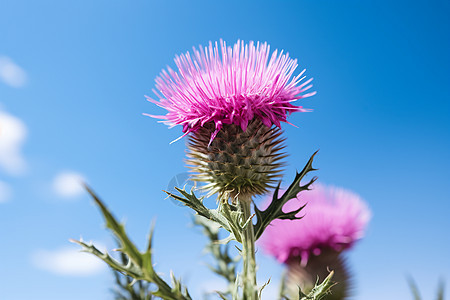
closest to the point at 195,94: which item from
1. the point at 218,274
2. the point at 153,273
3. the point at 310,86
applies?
the point at 310,86

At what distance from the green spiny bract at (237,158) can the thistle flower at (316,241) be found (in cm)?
228

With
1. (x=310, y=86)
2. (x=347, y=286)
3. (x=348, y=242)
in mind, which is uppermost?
(x=310, y=86)

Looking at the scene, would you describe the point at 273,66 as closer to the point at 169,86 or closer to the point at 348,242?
the point at 169,86

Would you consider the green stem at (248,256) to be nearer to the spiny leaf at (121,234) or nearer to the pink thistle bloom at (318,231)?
the spiny leaf at (121,234)

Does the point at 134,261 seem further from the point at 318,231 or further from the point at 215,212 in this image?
the point at 318,231

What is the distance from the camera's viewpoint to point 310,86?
3770mm

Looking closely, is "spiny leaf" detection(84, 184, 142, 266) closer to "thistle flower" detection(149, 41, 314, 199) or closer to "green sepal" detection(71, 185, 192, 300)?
"green sepal" detection(71, 185, 192, 300)

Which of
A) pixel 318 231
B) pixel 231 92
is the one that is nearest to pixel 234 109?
pixel 231 92

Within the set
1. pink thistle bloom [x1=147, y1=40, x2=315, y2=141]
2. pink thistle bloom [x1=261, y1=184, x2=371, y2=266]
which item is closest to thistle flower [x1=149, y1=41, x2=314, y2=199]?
pink thistle bloom [x1=147, y1=40, x2=315, y2=141]

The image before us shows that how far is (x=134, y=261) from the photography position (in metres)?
2.31

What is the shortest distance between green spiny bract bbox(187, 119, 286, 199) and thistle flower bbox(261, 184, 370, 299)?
2.28 meters

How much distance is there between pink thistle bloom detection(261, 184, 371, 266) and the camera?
19.2 ft

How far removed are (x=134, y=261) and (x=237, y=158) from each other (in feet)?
5.17

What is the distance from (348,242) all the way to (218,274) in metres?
1.95
